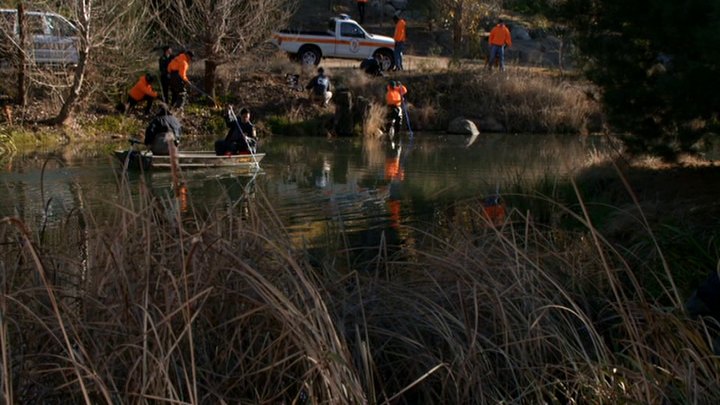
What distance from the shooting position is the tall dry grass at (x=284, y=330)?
16.9 ft

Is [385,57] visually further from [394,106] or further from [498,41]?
[394,106]

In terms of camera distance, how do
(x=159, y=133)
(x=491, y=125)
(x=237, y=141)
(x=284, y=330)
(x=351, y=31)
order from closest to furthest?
1. (x=284, y=330)
2. (x=159, y=133)
3. (x=237, y=141)
4. (x=491, y=125)
5. (x=351, y=31)

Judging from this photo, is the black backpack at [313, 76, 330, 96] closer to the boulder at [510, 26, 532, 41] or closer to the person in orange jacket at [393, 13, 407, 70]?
the person in orange jacket at [393, 13, 407, 70]

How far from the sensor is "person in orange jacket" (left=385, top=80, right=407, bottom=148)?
96.1 feet

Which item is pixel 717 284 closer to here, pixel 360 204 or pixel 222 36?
pixel 360 204

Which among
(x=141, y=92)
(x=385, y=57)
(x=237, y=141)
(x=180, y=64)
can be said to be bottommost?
(x=237, y=141)

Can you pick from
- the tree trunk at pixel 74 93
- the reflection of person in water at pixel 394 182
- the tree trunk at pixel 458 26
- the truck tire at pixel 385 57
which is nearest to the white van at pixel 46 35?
the tree trunk at pixel 74 93

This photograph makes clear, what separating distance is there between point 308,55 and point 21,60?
11045mm

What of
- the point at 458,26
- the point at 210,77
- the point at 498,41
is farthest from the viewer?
the point at 458,26

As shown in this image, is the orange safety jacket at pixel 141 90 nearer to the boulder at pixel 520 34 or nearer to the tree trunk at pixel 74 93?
the tree trunk at pixel 74 93

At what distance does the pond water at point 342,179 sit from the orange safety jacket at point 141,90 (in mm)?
3216

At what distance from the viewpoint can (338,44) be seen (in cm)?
3453

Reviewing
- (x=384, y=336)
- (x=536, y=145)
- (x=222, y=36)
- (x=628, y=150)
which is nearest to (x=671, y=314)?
(x=384, y=336)

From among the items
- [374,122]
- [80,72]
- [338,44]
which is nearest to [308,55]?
[338,44]
